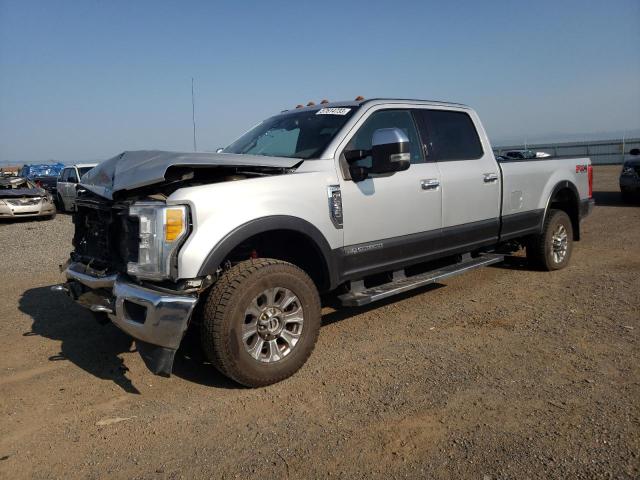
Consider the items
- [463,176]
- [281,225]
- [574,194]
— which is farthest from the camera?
[574,194]

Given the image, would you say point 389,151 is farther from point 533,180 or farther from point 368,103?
point 533,180

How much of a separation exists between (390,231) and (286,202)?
3.69ft

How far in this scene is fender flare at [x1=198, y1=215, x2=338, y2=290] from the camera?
3.32 meters

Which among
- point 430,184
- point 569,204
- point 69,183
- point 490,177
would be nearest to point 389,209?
point 430,184

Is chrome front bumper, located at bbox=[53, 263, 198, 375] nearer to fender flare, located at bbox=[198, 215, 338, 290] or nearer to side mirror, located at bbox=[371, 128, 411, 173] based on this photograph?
fender flare, located at bbox=[198, 215, 338, 290]

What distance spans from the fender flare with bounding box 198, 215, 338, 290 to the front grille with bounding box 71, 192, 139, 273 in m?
0.54

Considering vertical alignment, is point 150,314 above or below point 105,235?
below

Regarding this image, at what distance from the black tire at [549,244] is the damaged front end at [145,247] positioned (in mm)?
3789

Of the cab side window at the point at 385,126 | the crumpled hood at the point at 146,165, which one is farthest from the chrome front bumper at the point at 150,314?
the cab side window at the point at 385,126

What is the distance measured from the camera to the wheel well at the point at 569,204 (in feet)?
21.9

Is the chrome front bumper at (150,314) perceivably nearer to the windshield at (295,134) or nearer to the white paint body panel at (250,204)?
the white paint body panel at (250,204)

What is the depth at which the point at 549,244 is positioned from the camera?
20.8 feet

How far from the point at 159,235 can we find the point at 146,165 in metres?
A: 0.58

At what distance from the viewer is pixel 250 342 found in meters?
3.50
